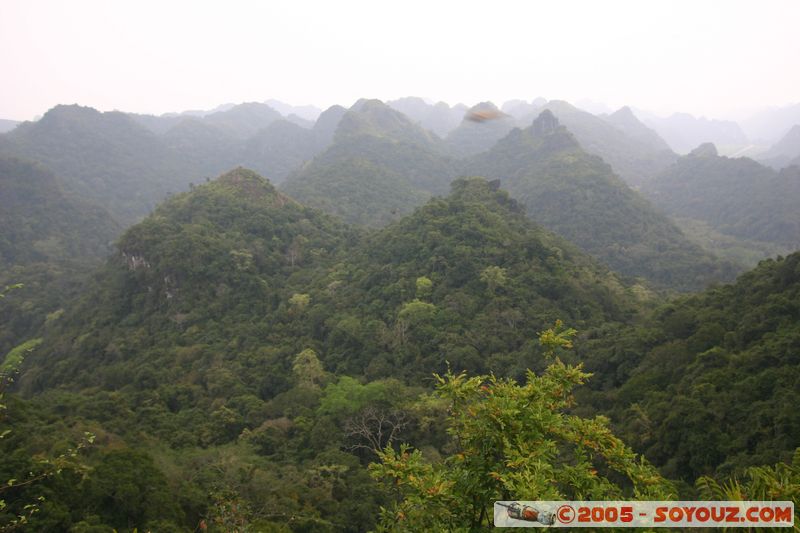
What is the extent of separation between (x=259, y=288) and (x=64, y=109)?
11245 centimetres

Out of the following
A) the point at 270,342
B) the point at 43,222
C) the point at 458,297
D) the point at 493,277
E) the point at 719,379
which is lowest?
the point at 270,342

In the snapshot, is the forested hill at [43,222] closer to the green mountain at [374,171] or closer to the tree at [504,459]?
the green mountain at [374,171]

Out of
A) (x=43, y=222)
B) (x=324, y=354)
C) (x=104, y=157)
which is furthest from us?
(x=104, y=157)

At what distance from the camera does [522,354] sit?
25.4 meters

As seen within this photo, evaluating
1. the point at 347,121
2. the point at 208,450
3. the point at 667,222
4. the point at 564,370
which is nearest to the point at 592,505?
the point at 564,370

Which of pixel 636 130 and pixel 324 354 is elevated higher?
pixel 636 130

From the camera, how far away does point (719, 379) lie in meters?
16.8

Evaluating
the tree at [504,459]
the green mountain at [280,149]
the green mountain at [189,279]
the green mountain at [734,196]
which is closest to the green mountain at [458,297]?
the green mountain at [189,279]

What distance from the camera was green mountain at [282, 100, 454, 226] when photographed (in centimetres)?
7481

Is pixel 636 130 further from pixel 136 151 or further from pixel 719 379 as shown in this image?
pixel 719 379

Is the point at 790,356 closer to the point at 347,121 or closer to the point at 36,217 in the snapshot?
the point at 36,217

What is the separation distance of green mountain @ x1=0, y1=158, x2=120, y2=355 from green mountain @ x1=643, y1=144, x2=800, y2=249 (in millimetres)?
94059

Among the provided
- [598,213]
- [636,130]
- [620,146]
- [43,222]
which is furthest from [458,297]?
[636,130]

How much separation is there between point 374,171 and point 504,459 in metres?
84.0
